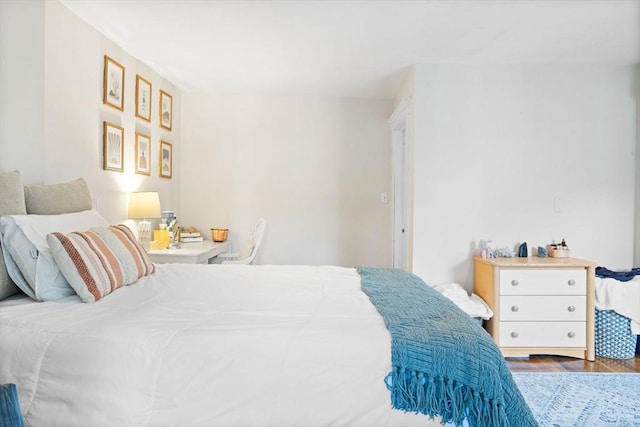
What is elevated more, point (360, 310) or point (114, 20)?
point (114, 20)

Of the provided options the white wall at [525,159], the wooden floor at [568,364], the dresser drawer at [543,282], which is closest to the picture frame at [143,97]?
the white wall at [525,159]

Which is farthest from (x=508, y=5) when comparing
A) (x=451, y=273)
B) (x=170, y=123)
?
(x=170, y=123)

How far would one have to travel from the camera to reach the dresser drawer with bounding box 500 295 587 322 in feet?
10.3

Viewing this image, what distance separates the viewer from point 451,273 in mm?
3574

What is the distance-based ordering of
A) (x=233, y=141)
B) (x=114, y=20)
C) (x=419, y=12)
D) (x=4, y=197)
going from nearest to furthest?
(x=4, y=197), (x=419, y=12), (x=114, y=20), (x=233, y=141)

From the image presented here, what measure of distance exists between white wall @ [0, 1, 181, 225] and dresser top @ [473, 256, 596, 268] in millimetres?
2966

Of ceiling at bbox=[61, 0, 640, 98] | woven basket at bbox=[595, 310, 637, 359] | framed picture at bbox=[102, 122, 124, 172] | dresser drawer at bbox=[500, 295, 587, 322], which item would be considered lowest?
woven basket at bbox=[595, 310, 637, 359]

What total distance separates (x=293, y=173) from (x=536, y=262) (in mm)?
2580

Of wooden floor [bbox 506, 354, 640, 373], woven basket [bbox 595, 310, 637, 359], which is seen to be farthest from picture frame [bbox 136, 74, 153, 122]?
woven basket [bbox 595, 310, 637, 359]

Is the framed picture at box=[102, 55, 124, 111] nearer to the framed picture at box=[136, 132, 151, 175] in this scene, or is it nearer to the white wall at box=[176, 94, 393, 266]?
the framed picture at box=[136, 132, 151, 175]

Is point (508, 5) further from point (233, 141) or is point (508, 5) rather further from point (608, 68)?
point (233, 141)

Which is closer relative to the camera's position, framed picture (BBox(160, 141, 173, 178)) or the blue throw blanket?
the blue throw blanket

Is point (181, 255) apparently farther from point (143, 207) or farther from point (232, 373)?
point (232, 373)

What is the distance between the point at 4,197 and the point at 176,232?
2.34 m
